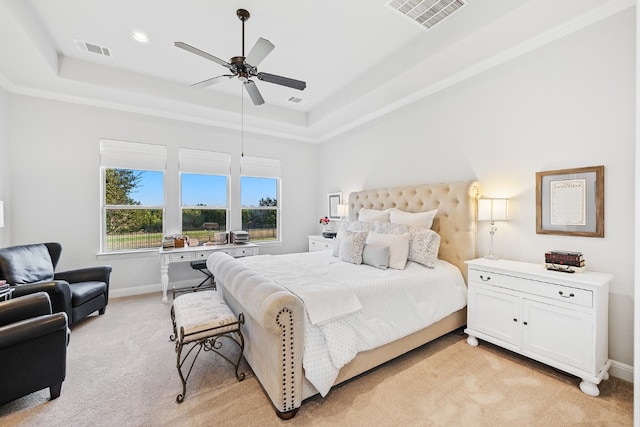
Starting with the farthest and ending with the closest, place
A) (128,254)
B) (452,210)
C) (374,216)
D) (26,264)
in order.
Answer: (128,254) → (374,216) → (452,210) → (26,264)

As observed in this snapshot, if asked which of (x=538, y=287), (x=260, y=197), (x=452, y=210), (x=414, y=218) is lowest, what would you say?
(x=538, y=287)

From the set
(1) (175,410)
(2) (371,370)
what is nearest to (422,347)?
(2) (371,370)

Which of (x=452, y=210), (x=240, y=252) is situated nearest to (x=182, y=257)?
(x=240, y=252)

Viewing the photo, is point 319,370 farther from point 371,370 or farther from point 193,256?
point 193,256

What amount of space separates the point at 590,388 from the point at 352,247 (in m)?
2.20

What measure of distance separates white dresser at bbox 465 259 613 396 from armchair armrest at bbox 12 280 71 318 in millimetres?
4284

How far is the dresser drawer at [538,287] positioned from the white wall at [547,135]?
Answer: 19.0 inches

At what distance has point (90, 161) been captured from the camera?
4.14 m

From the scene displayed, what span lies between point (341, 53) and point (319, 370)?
3466 mm

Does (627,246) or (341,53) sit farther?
(341,53)

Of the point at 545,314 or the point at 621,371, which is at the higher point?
the point at 545,314

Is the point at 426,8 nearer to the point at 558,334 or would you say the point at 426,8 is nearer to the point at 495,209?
the point at 495,209

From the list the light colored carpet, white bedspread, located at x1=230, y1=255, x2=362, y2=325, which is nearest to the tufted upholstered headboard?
the light colored carpet

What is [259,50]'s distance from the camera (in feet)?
7.57
